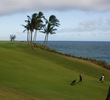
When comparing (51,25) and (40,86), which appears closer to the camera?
(40,86)

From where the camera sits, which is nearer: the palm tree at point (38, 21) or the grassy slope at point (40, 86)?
the grassy slope at point (40, 86)

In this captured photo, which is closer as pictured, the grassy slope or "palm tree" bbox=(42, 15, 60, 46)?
the grassy slope

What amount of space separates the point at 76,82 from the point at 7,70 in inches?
395

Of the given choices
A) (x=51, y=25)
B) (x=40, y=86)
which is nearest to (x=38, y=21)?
(x=51, y=25)

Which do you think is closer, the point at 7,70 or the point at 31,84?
the point at 31,84

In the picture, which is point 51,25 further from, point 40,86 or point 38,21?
point 40,86

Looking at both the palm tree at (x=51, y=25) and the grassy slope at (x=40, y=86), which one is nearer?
the grassy slope at (x=40, y=86)

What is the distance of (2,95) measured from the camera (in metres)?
30.2

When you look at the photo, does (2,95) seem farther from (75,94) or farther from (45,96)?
(75,94)

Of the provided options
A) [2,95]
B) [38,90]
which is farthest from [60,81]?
[2,95]

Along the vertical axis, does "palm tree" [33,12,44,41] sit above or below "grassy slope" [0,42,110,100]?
above

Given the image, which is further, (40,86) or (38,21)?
(38,21)

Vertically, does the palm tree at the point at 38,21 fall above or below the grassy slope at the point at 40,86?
above

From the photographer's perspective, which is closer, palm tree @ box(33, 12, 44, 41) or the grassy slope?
the grassy slope
